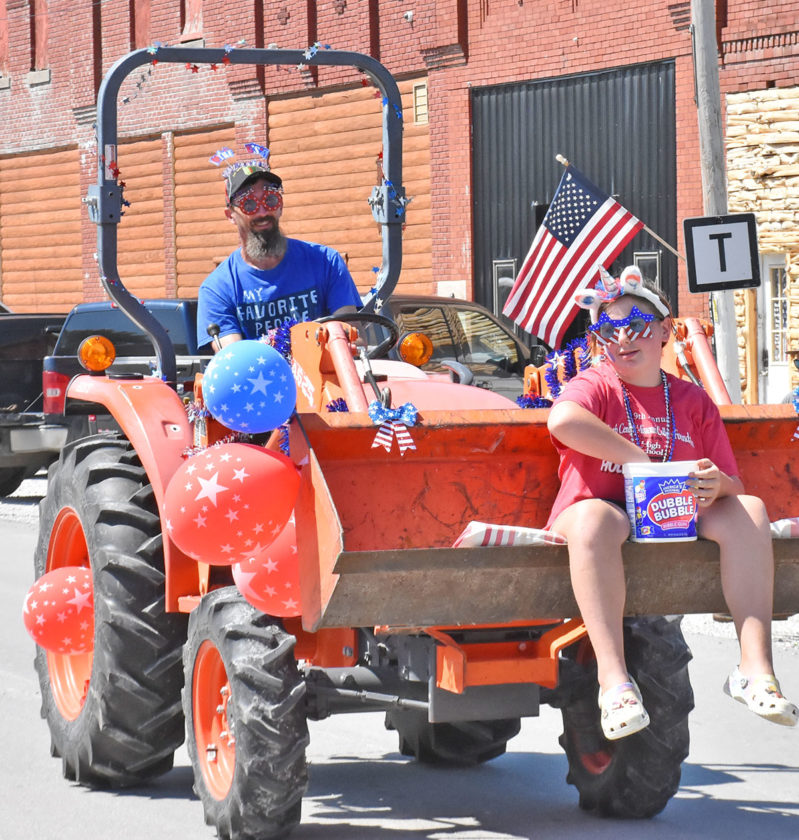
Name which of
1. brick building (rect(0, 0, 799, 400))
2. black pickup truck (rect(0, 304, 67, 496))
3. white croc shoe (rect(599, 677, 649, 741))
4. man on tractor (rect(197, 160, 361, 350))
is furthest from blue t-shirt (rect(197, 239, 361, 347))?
brick building (rect(0, 0, 799, 400))

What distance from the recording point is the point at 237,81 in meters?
26.4

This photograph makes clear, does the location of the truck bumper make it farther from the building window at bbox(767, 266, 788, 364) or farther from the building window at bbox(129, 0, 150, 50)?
the building window at bbox(129, 0, 150, 50)

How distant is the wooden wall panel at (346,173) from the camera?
2403 centimetres

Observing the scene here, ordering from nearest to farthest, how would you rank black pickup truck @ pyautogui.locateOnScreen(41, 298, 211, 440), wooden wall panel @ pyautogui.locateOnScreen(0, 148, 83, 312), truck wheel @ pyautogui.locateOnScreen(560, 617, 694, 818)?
1. truck wheel @ pyautogui.locateOnScreen(560, 617, 694, 818)
2. black pickup truck @ pyautogui.locateOnScreen(41, 298, 211, 440)
3. wooden wall panel @ pyautogui.locateOnScreen(0, 148, 83, 312)

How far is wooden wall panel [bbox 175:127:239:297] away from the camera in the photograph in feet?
89.2

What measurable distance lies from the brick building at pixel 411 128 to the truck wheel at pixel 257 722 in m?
11.6

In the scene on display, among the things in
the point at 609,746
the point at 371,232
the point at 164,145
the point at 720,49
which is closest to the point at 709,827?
the point at 609,746

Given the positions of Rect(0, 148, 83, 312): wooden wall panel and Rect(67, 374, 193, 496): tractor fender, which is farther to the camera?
Rect(0, 148, 83, 312): wooden wall panel

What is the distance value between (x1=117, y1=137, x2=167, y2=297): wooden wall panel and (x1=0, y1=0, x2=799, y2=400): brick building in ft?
0.13

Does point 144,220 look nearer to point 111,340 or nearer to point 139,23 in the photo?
point 139,23

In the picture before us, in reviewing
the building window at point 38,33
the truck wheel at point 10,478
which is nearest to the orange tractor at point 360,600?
the truck wheel at point 10,478

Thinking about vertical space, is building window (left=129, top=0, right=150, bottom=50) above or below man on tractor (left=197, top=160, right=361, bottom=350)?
above

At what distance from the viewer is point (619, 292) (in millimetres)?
5363

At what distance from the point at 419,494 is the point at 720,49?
52.7 feet
